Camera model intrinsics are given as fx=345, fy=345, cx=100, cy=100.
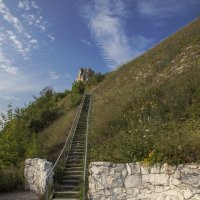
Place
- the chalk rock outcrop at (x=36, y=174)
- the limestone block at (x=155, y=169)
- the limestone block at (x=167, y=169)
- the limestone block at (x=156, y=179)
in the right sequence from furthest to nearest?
the chalk rock outcrop at (x=36, y=174), the limestone block at (x=155, y=169), the limestone block at (x=156, y=179), the limestone block at (x=167, y=169)

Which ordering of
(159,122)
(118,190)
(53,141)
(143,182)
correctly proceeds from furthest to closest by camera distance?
1. (53,141)
2. (159,122)
3. (118,190)
4. (143,182)

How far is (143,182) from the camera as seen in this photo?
10.8 metres

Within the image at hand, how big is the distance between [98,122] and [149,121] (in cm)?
469

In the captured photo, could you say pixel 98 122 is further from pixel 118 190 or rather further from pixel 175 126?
pixel 118 190

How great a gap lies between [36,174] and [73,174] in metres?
1.89

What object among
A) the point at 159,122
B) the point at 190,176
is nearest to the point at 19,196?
the point at 159,122

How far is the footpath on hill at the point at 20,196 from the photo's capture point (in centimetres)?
1433

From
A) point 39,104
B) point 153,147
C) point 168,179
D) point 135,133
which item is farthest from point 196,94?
point 39,104

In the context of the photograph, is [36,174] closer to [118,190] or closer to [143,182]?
[118,190]

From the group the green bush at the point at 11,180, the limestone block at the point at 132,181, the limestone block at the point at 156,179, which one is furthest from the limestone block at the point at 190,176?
the green bush at the point at 11,180

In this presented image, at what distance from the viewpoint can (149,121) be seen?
14062 mm

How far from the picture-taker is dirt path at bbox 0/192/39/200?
564 inches

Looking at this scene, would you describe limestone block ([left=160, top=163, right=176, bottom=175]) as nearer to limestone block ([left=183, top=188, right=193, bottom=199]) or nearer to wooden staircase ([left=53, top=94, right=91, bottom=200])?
limestone block ([left=183, top=188, right=193, bottom=199])

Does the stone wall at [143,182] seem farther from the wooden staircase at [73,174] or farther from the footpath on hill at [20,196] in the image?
the footpath on hill at [20,196]
